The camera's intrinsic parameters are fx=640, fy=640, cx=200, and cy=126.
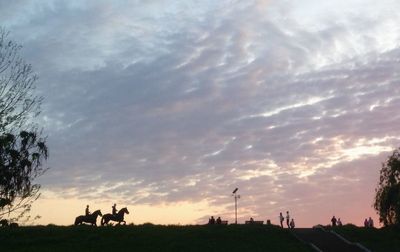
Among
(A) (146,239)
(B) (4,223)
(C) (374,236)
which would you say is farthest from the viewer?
(C) (374,236)

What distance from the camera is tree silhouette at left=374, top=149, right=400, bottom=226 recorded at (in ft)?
205

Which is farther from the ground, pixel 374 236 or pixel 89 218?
pixel 89 218

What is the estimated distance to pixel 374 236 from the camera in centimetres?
5778

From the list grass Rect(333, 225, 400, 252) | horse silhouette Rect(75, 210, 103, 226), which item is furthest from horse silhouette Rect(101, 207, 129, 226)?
grass Rect(333, 225, 400, 252)

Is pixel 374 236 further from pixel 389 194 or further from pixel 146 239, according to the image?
pixel 146 239

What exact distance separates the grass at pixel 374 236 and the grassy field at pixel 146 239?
5.60 metres

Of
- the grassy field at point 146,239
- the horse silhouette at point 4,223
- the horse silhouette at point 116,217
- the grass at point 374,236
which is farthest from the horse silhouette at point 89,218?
the grass at point 374,236

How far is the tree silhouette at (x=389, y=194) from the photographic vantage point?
6256 centimetres

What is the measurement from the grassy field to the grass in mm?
5602

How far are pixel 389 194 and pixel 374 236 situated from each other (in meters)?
6.92

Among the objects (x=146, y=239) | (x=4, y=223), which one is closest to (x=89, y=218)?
(x=146, y=239)

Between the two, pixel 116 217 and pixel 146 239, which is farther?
pixel 116 217

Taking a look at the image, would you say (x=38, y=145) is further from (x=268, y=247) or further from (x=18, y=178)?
(x=268, y=247)

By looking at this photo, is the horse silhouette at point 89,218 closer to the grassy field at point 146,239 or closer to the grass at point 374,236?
the grassy field at point 146,239
